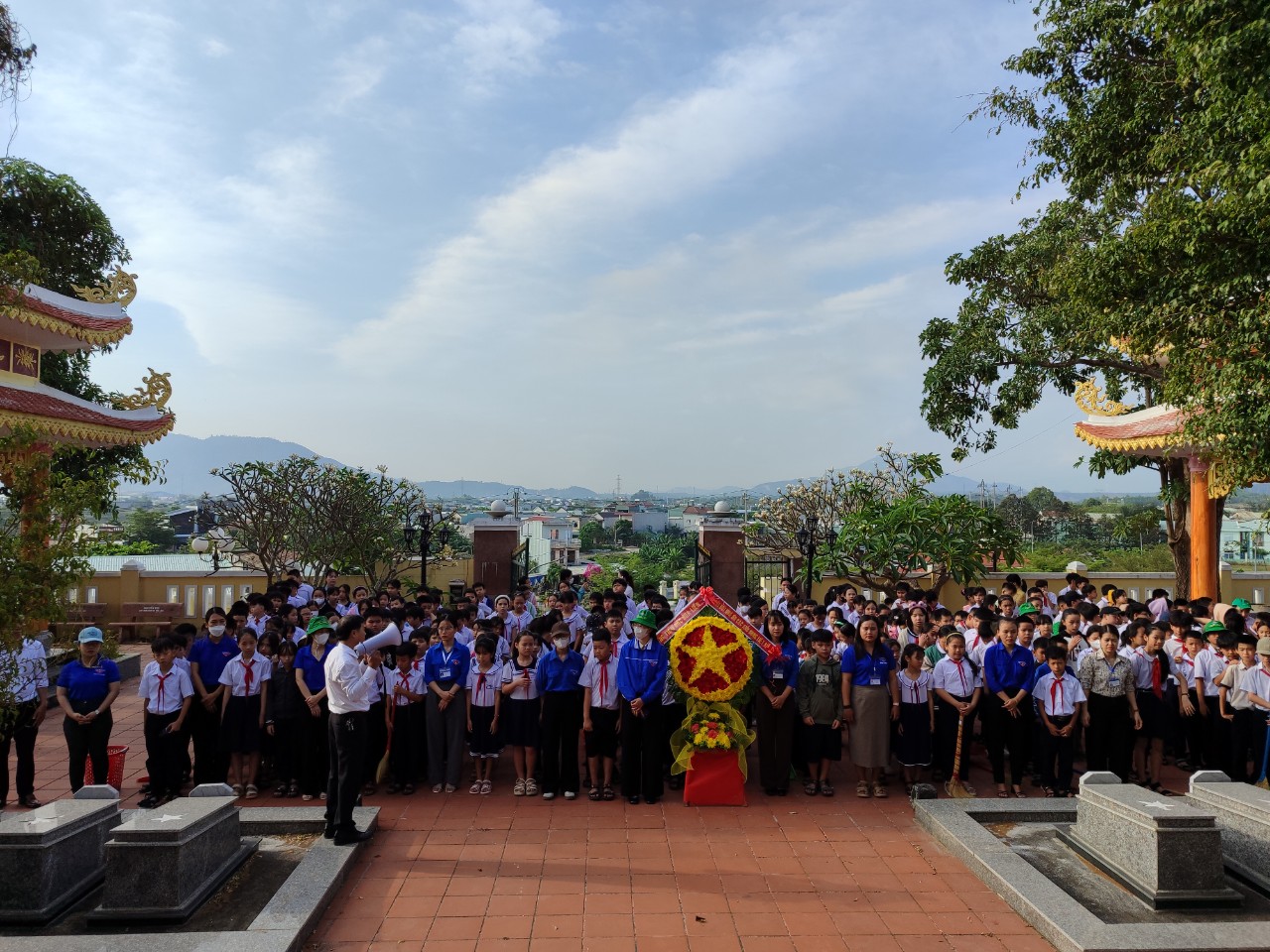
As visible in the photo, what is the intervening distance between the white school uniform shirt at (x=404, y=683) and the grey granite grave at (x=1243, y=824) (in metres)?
5.99

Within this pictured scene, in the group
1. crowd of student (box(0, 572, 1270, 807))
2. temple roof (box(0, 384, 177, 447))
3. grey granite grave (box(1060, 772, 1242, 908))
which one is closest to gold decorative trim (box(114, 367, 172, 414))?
temple roof (box(0, 384, 177, 447))

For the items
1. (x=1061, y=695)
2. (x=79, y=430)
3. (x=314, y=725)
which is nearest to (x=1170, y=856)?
(x=1061, y=695)

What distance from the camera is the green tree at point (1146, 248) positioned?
8.09 m

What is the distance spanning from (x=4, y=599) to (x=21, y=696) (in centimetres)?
242

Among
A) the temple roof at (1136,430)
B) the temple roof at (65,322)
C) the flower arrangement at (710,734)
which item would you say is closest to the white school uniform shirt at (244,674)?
the flower arrangement at (710,734)

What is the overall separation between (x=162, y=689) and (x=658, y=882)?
4281 millimetres

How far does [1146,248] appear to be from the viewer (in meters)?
9.05

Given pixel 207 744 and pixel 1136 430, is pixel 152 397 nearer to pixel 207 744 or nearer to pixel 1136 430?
pixel 207 744

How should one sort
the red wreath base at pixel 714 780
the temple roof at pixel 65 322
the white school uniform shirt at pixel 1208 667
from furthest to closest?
the temple roof at pixel 65 322 < the white school uniform shirt at pixel 1208 667 < the red wreath base at pixel 714 780

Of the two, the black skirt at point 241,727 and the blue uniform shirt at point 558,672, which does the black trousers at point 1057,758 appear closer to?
the blue uniform shirt at point 558,672

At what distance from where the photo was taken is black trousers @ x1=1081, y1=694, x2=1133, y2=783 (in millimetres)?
7602

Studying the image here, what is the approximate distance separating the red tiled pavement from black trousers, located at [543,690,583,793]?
185 millimetres

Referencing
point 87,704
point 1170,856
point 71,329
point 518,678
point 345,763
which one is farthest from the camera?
point 71,329

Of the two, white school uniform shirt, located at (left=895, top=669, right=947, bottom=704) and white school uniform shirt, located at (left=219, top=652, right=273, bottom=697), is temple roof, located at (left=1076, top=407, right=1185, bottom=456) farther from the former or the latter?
white school uniform shirt, located at (left=219, top=652, right=273, bottom=697)
